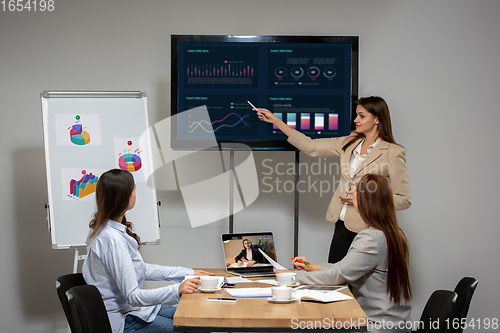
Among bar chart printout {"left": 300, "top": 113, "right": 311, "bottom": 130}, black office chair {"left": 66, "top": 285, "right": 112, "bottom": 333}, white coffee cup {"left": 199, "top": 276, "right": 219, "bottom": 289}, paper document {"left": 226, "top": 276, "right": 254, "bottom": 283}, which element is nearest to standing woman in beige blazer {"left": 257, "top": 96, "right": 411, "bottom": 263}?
bar chart printout {"left": 300, "top": 113, "right": 311, "bottom": 130}

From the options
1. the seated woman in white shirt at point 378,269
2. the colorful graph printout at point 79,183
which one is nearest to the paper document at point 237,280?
the seated woman in white shirt at point 378,269

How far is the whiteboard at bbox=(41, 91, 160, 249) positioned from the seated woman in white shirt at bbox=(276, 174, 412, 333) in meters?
1.38

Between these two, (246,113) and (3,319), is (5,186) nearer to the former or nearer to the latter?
(3,319)

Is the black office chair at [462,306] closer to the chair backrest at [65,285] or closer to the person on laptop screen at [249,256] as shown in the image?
the person on laptop screen at [249,256]

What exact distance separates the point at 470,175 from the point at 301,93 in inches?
60.5

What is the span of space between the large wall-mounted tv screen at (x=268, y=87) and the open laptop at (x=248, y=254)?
2.33 feet

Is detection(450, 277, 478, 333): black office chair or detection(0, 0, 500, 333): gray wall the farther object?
detection(0, 0, 500, 333): gray wall

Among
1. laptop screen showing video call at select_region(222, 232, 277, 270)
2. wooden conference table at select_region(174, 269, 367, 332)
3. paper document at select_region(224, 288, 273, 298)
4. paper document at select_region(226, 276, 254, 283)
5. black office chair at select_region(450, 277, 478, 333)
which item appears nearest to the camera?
wooden conference table at select_region(174, 269, 367, 332)

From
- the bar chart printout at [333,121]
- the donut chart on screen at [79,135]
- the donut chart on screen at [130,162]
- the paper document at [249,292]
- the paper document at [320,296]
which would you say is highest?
the bar chart printout at [333,121]

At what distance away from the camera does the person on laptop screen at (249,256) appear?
7.80 feet

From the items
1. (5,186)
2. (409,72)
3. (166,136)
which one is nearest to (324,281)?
(166,136)

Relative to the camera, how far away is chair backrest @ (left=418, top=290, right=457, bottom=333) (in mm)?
1537

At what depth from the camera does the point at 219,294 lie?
178 cm

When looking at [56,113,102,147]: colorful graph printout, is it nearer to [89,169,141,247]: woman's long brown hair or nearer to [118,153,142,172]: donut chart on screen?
[118,153,142,172]: donut chart on screen
